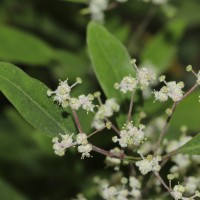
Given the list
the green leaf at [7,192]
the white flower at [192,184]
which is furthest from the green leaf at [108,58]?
the green leaf at [7,192]

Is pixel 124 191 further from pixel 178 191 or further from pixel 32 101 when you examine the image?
pixel 32 101

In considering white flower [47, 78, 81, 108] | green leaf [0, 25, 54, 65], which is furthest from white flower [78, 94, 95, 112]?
green leaf [0, 25, 54, 65]

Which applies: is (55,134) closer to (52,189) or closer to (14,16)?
(52,189)

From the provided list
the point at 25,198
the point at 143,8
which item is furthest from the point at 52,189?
the point at 143,8

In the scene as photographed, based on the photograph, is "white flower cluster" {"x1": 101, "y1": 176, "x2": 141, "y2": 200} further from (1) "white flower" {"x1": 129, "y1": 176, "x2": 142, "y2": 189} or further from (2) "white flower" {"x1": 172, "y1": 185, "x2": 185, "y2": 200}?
(2) "white flower" {"x1": 172, "y1": 185, "x2": 185, "y2": 200}

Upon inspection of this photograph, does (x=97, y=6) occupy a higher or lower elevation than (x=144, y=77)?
higher

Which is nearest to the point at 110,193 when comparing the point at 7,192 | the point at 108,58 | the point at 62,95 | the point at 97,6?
the point at 62,95

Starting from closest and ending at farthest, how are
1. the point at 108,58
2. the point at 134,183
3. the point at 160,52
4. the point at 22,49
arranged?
the point at 134,183 < the point at 108,58 < the point at 22,49 < the point at 160,52

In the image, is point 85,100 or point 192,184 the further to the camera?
point 192,184
